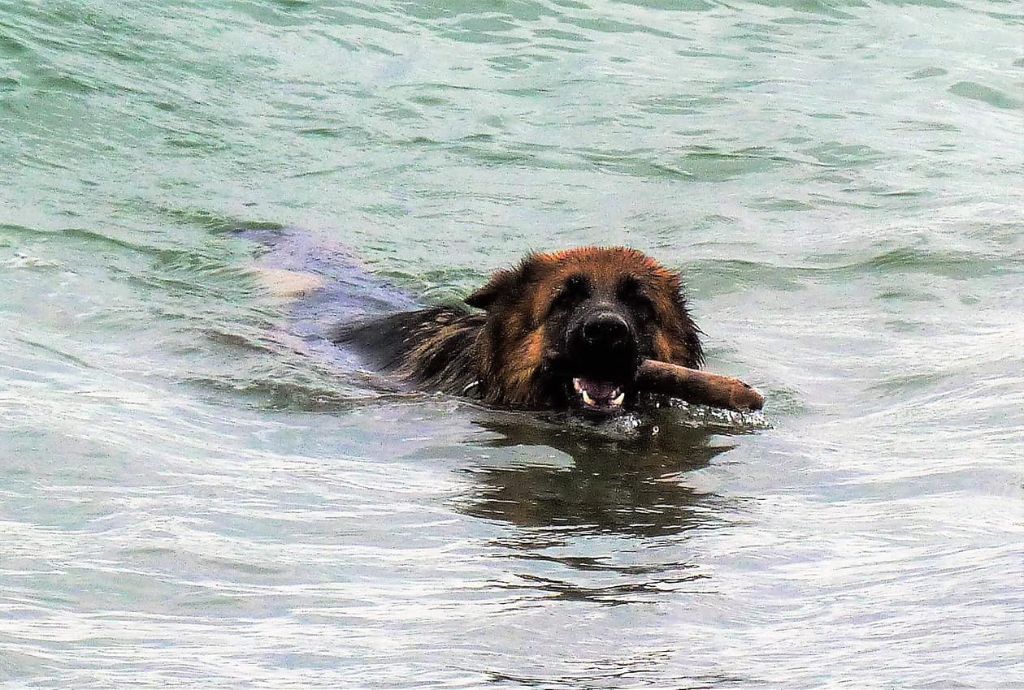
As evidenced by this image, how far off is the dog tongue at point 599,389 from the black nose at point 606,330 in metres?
0.29

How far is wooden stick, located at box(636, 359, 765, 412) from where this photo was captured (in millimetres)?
6895

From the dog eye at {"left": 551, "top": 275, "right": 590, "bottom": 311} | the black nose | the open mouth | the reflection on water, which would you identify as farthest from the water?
the dog eye at {"left": 551, "top": 275, "right": 590, "bottom": 311}

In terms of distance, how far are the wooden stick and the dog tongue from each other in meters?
0.13

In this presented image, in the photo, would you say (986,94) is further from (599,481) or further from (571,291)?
(599,481)

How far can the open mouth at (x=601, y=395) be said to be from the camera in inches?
281

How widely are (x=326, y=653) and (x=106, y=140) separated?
9060 millimetres

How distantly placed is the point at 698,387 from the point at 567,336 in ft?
2.06

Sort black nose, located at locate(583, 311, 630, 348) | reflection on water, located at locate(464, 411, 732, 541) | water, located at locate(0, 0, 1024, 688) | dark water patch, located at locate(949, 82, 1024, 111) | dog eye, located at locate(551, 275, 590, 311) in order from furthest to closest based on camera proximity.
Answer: dark water patch, located at locate(949, 82, 1024, 111) < dog eye, located at locate(551, 275, 590, 311) < black nose, located at locate(583, 311, 630, 348) < reflection on water, located at locate(464, 411, 732, 541) < water, located at locate(0, 0, 1024, 688)

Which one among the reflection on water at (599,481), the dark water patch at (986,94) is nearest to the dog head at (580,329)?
the reflection on water at (599,481)

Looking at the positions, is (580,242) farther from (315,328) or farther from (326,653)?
(326,653)

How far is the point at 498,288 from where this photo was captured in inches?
298

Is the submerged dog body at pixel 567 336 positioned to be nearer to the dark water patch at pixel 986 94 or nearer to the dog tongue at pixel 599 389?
the dog tongue at pixel 599 389

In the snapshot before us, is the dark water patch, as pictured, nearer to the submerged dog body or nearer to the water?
the water

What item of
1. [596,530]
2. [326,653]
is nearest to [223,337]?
[596,530]
